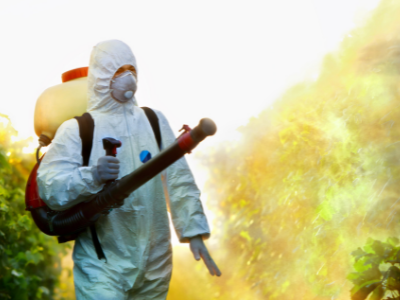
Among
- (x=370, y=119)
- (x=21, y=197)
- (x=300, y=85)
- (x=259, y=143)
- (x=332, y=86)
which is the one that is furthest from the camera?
(x=21, y=197)

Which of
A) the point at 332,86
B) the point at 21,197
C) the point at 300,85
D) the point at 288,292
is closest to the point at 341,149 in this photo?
the point at 332,86

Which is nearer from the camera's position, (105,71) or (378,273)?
(105,71)

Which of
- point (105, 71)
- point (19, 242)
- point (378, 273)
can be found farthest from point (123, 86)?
point (19, 242)

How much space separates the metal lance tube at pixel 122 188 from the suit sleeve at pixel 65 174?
Answer: 0.15 feet

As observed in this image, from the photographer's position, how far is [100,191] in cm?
187

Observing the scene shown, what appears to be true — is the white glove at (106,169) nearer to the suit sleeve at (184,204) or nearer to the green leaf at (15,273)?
the suit sleeve at (184,204)

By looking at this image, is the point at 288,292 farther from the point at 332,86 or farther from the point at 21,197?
the point at 21,197

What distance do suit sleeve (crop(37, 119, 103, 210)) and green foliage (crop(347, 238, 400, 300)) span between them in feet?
4.68

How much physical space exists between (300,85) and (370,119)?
0.78 meters

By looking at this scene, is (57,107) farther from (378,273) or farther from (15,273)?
(15,273)

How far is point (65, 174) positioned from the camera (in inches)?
73.9

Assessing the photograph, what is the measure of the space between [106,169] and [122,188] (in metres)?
0.09

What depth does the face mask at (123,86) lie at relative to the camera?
80.3 inches

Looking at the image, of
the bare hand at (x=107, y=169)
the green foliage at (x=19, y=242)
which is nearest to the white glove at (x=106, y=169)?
the bare hand at (x=107, y=169)
